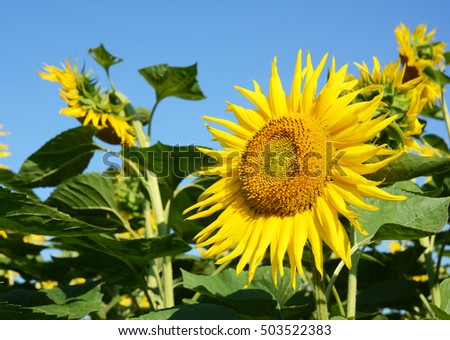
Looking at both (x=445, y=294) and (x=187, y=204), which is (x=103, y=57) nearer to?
(x=187, y=204)

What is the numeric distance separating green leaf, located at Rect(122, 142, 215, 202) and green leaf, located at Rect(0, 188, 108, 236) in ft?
2.18

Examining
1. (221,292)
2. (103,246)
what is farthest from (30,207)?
(221,292)

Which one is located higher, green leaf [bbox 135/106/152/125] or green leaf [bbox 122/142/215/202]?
green leaf [bbox 135/106/152/125]

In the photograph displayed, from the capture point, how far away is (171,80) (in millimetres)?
2875

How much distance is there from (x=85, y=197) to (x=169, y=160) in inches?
23.5

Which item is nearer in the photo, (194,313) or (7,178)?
(194,313)

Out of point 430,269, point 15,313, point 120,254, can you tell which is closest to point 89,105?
point 120,254

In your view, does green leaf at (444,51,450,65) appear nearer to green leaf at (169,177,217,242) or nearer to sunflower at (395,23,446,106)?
sunflower at (395,23,446,106)

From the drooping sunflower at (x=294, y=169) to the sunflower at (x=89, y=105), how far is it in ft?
4.05

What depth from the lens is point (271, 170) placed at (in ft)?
5.55

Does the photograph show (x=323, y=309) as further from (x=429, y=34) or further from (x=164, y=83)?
(x=429, y=34)

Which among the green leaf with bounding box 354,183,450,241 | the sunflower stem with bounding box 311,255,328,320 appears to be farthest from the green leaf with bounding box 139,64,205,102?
the sunflower stem with bounding box 311,255,328,320

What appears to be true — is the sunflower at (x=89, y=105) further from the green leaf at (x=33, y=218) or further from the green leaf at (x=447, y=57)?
the green leaf at (x=447, y=57)

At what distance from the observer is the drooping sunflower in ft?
4.88
